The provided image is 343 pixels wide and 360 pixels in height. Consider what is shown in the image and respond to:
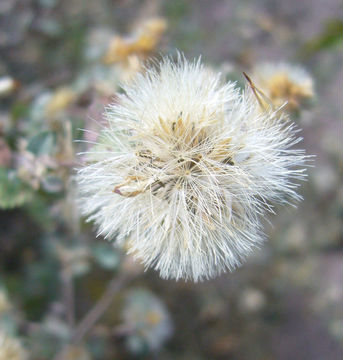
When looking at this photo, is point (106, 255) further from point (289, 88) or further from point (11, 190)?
point (289, 88)

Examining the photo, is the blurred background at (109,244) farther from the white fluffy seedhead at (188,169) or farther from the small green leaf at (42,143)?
the white fluffy seedhead at (188,169)

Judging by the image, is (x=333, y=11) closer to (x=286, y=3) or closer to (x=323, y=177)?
(x=286, y=3)

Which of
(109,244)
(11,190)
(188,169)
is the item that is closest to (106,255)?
(109,244)

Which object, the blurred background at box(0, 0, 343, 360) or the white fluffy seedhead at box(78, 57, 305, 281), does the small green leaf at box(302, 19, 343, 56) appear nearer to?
the blurred background at box(0, 0, 343, 360)

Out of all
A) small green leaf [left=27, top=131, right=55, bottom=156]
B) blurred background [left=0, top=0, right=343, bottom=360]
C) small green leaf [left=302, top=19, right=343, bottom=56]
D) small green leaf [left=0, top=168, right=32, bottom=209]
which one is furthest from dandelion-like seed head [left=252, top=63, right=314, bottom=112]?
small green leaf [left=302, top=19, right=343, bottom=56]

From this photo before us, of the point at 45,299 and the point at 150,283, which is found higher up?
the point at 150,283

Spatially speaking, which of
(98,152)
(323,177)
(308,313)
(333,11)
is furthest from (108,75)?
(333,11)
